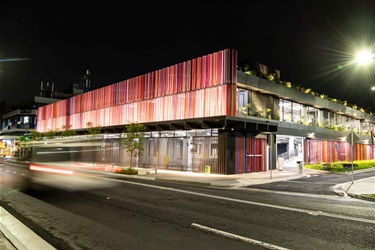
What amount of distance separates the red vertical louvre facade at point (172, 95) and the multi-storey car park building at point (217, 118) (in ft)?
0.29

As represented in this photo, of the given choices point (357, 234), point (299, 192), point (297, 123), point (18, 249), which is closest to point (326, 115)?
point (297, 123)

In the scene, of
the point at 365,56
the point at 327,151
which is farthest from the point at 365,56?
the point at 327,151

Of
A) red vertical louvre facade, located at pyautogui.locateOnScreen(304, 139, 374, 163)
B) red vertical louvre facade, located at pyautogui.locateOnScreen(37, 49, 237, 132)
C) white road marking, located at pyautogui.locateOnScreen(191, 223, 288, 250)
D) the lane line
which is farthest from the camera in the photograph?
red vertical louvre facade, located at pyautogui.locateOnScreen(304, 139, 374, 163)

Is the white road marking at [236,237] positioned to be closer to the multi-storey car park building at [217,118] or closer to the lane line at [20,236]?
the lane line at [20,236]

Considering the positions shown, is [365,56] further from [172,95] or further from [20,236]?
[172,95]

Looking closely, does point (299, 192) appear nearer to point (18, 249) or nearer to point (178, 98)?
point (18, 249)

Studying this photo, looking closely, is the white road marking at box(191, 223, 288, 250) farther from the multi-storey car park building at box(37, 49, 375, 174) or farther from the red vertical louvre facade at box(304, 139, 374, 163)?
the red vertical louvre facade at box(304, 139, 374, 163)

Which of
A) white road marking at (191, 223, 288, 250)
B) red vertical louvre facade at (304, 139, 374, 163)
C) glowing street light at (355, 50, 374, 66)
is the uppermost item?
glowing street light at (355, 50, 374, 66)

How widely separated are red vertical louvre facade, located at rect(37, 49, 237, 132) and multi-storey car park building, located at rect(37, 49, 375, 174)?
0.09m

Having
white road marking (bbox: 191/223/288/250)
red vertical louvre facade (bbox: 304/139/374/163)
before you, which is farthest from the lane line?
red vertical louvre facade (bbox: 304/139/374/163)

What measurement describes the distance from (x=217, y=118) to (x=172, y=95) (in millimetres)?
8962

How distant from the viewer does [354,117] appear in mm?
51406

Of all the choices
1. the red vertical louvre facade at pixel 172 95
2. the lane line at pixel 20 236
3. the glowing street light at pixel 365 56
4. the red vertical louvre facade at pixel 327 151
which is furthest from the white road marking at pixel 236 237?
the red vertical louvre facade at pixel 327 151

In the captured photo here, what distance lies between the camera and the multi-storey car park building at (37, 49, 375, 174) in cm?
2452
